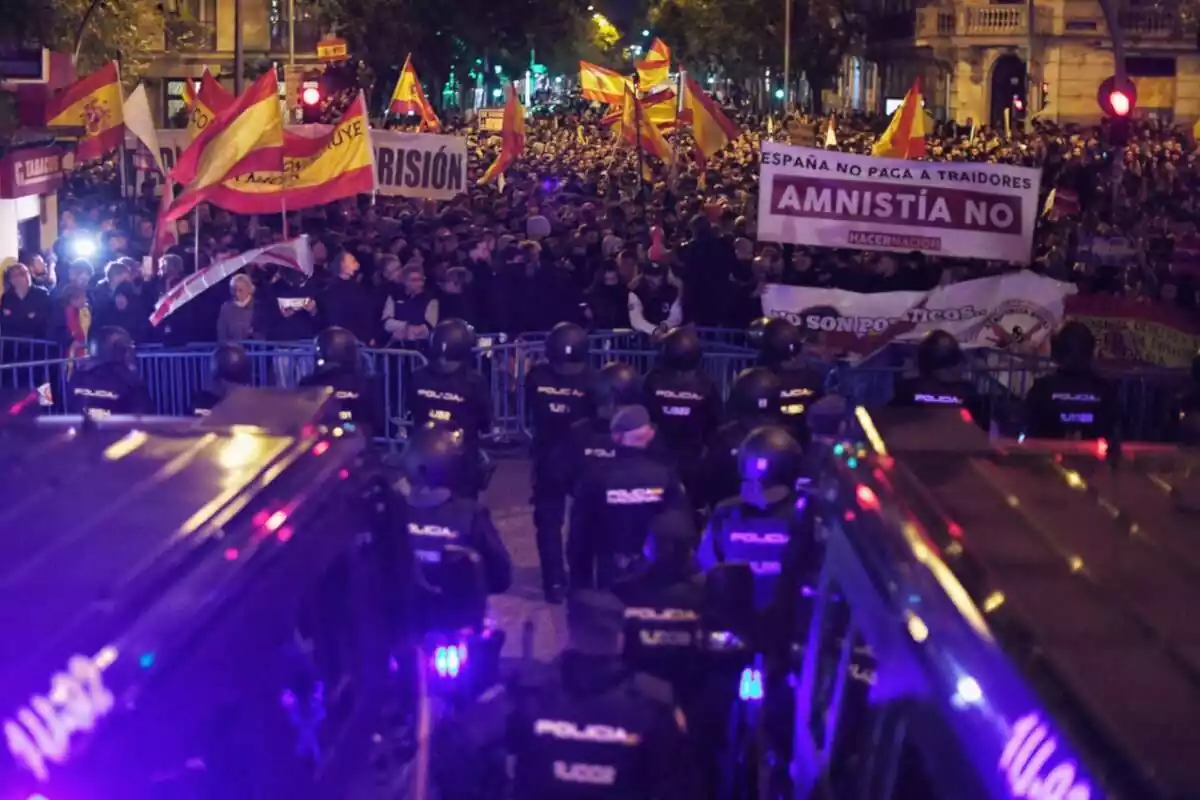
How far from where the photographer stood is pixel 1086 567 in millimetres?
3369

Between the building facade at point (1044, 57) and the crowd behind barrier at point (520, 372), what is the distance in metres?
44.4

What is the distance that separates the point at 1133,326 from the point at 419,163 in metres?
8.22

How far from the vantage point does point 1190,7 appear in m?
58.7

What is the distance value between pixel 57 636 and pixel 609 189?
77.8 feet

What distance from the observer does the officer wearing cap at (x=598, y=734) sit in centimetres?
463

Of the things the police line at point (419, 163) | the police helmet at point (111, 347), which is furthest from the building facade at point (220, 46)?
the police helmet at point (111, 347)

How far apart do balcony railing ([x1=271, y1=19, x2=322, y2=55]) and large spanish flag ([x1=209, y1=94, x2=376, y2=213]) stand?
143ft

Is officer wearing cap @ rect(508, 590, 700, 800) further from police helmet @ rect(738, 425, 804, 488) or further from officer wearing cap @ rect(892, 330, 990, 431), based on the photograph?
officer wearing cap @ rect(892, 330, 990, 431)

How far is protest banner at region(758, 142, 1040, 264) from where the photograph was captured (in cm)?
1302

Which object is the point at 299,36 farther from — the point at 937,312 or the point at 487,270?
the point at 937,312

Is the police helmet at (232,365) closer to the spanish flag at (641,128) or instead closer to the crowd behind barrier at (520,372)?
the crowd behind barrier at (520,372)

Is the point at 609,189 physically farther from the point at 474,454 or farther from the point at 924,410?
the point at 924,410

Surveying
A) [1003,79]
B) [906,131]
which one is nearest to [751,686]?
[906,131]

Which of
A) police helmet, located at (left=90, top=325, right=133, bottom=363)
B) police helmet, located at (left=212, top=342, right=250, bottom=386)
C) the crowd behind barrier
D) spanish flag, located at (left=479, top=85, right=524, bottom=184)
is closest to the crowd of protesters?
the crowd behind barrier
